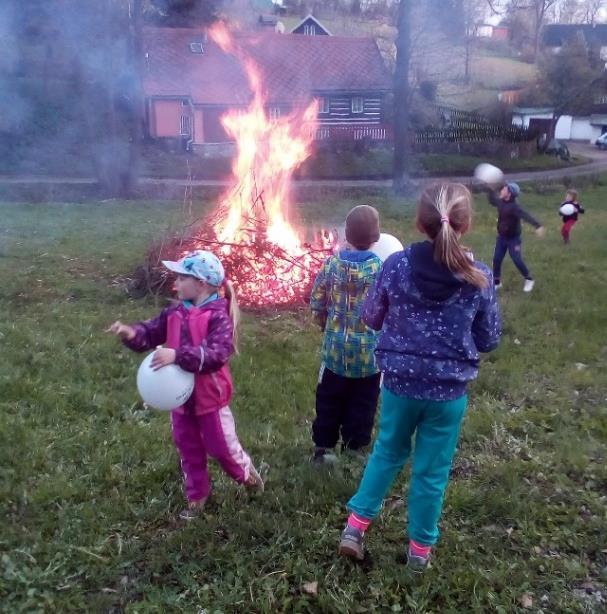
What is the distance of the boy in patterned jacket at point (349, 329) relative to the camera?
157 inches

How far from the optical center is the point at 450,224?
9.89 ft

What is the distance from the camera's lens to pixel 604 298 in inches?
324

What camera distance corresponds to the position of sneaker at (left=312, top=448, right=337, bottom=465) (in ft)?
14.3

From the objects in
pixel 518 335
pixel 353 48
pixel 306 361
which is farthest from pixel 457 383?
pixel 353 48

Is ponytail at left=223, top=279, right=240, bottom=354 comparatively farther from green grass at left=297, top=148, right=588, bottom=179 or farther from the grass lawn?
green grass at left=297, top=148, right=588, bottom=179

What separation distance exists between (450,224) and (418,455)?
110cm

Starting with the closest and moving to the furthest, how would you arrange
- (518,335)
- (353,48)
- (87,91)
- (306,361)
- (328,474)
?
(328,474)
(306,361)
(518,335)
(87,91)
(353,48)

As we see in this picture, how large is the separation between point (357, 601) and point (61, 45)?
16386 mm

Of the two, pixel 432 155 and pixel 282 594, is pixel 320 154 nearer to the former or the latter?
pixel 432 155

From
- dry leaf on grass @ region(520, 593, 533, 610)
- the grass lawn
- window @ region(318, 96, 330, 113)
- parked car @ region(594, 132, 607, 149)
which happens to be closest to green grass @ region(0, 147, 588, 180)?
window @ region(318, 96, 330, 113)

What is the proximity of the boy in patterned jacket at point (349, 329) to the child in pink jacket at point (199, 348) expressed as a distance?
0.72 meters

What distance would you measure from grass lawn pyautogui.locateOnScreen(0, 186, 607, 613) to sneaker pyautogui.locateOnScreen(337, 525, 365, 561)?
0.20 ft

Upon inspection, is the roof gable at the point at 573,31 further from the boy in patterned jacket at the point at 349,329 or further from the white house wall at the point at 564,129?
the boy in patterned jacket at the point at 349,329

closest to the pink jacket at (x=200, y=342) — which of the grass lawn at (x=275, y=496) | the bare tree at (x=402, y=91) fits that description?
the grass lawn at (x=275, y=496)
